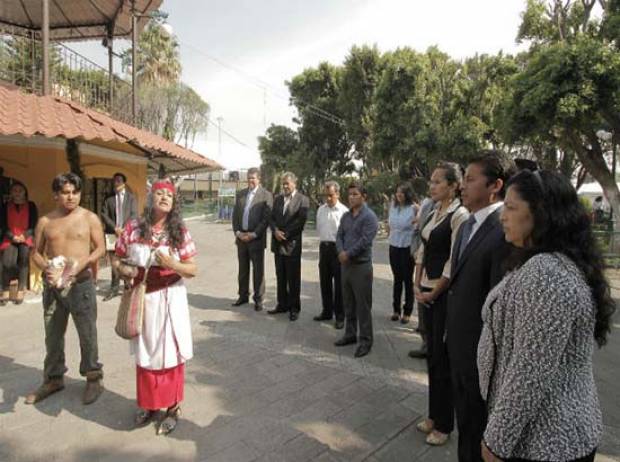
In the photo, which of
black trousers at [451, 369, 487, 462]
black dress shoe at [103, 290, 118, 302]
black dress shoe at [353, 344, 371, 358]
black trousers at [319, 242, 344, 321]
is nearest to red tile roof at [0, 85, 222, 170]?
black dress shoe at [103, 290, 118, 302]

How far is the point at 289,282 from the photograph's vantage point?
228 inches

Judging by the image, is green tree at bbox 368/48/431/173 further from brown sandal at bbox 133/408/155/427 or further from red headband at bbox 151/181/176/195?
brown sandal at bbox 133/408/155/427

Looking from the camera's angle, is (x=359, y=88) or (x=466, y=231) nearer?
(x=466, y=231)

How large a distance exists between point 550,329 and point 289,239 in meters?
4.57

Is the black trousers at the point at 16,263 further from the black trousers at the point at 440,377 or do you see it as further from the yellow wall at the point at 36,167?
the black trousers at the point at 440,377

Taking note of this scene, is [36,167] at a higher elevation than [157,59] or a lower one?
lower

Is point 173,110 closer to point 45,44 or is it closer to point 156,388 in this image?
point 45,44

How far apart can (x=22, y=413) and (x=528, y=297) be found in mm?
3581

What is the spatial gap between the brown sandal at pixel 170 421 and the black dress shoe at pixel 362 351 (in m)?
1.90

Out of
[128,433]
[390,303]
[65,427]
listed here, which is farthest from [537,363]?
[390,303]

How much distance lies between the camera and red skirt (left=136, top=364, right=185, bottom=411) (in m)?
2.93

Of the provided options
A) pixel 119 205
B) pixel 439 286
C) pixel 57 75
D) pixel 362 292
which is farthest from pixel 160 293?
pixel 57 75

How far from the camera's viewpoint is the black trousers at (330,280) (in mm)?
5465

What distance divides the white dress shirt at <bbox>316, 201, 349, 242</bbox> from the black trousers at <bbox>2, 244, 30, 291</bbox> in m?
4.47
